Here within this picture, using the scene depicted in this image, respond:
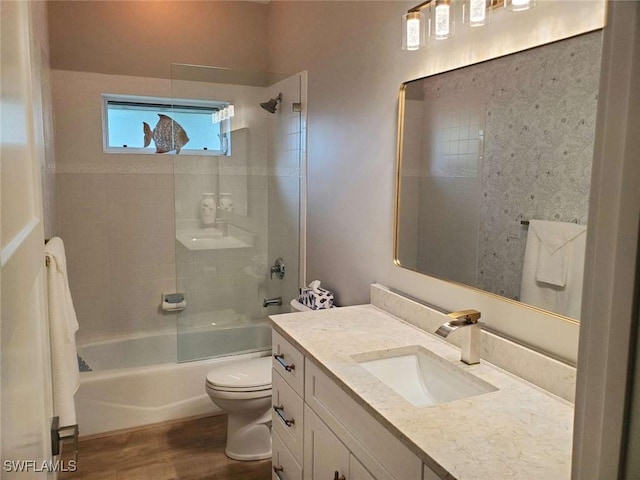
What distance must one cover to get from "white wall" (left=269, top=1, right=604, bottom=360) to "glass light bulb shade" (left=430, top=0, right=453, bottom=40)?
0.05m

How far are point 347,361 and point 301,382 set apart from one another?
0.88ft

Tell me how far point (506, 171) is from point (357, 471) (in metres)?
1.04

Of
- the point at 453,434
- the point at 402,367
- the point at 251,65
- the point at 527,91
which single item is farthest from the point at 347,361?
the point at 251,65

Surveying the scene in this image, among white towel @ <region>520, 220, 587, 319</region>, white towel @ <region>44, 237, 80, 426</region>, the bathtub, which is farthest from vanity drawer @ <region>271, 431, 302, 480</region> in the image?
the bathtub

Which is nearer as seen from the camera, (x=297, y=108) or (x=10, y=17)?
(x=10, y=17)

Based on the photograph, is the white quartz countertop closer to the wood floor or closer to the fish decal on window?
the wood floor

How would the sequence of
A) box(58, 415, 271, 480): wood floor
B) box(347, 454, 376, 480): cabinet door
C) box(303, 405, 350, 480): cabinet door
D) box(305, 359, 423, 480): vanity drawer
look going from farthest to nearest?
box(58, 415, 271, 480): wood floor < box(303, 405, 350, 480): cabinet door < box(347, 454, 376, 480): cabinet door < box(305, 359, 423, 480): vanity drawer

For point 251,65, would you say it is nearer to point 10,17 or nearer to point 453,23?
point 453,23

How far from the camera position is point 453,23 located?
1754mm

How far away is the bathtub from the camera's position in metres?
2.88

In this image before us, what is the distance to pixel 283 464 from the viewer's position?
1949 millimetres

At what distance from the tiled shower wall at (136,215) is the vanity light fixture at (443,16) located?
1.49 meters

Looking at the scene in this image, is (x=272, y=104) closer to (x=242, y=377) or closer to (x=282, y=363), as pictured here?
(x=242, y=377)

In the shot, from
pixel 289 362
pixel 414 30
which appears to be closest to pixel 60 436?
pixel 289 362
